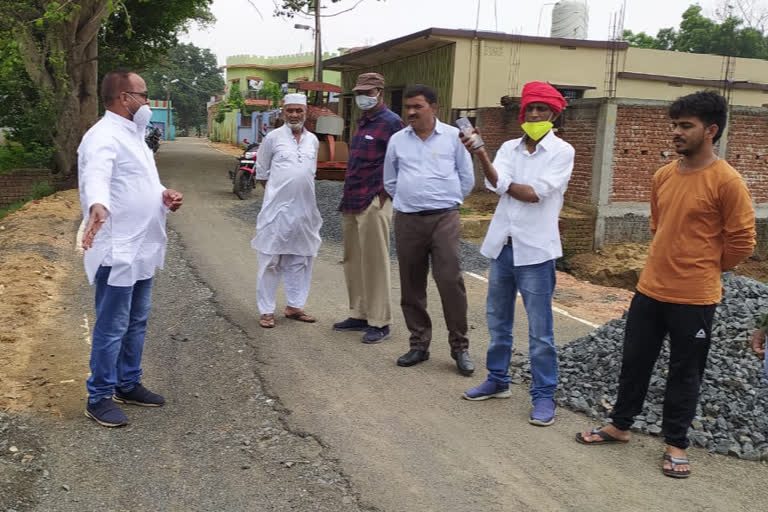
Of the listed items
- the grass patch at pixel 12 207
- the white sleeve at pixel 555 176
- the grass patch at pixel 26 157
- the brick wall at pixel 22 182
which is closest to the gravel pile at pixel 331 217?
the white sleeve at pixel 555 176

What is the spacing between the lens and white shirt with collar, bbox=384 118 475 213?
520 cm

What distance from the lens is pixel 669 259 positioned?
3.74 meters

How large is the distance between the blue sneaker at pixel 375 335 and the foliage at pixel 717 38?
3959 cm

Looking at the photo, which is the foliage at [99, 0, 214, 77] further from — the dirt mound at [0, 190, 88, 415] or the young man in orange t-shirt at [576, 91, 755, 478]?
the young man in orange t-shirt at [576, 91, 755, 478]

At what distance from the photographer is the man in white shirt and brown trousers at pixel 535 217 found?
4.30 metres

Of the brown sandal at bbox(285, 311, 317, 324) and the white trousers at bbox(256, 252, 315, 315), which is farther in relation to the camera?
the brown sandal at bbox(285, 311, 317, 324)

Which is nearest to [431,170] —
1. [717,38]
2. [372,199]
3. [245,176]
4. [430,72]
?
[372,199]

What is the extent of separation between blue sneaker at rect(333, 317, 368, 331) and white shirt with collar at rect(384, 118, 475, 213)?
4.60ft

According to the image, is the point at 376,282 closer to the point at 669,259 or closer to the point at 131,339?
the point at 131,339

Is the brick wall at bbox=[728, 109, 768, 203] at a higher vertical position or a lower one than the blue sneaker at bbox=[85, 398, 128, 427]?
higher

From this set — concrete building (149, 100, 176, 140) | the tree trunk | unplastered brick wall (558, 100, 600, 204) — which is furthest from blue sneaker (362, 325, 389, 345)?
concrete building (149, 100, 176, 140)

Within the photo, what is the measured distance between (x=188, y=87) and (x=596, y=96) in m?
69.6

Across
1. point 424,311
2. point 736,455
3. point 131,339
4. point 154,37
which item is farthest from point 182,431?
point 154,37

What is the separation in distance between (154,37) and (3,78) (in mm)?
7211
